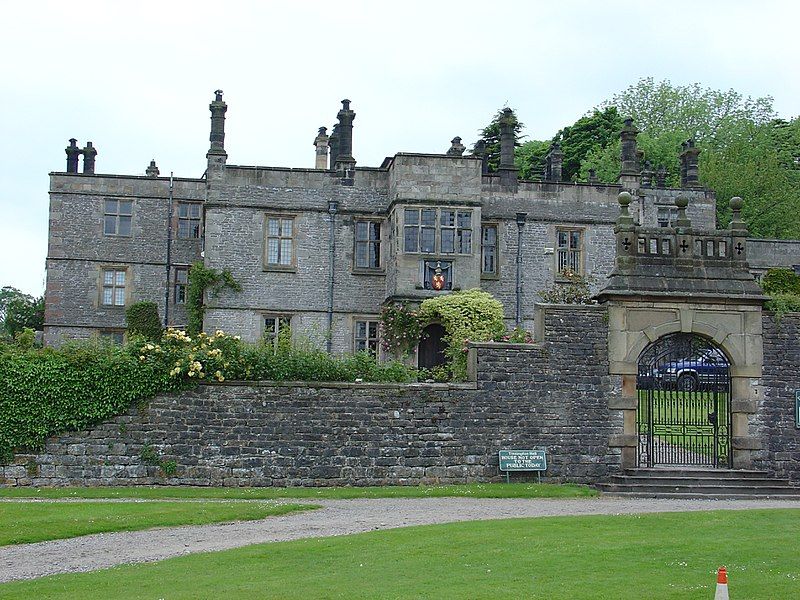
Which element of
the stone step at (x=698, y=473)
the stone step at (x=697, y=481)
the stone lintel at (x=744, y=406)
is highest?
the stone lintel at (x=744, y=406)

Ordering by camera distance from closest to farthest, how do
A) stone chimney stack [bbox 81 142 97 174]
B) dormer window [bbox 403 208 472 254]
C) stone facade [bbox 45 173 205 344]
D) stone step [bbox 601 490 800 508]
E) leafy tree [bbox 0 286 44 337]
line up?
stone step [bbox 601 490 800 508]
dormer window [bbox 403 208 472 254]
stone facade [bbox 45 173 205 344]
stone chimney stack [bbox 81 142 97 174]
leafy tree [bbox 0 286 44 337]

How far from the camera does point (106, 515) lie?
17.5 metres

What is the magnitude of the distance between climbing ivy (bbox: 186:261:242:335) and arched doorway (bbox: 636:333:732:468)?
1674cm

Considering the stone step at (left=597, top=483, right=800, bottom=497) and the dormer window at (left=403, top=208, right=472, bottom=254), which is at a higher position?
the dormer window at (left=403, top=208, right=472, bottom=254)

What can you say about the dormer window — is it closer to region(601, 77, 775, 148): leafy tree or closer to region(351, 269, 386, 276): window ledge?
region(351, 269, 386, 276): window ledge

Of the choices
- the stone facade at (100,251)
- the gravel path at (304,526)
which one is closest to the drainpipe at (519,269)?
the stone facade at (100,251)

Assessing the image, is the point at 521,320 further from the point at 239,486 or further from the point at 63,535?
the point at 63,535

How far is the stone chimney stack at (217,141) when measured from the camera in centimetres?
3703

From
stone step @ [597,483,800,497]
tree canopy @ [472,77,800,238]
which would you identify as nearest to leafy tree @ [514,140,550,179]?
tree canopy @ [472,77,800,238]

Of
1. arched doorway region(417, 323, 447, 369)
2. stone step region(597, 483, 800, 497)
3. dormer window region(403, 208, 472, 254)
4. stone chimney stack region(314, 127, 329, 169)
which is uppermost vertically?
stone chimney stack region(314, 127, 329, 169)

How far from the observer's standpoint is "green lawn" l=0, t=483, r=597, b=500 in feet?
67.7

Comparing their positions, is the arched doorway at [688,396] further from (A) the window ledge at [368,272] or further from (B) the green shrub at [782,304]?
(A) the window ledge at [368,272]

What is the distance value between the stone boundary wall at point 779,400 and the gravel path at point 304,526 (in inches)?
74.6

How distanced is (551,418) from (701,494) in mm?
3244
